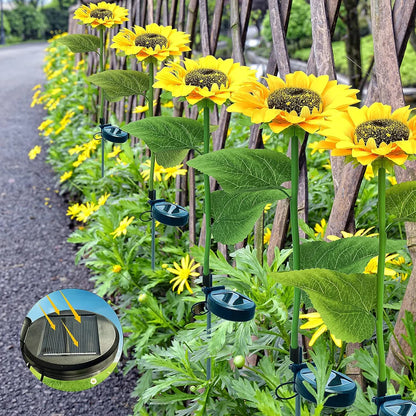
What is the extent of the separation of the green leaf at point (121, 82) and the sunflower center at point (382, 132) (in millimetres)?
898

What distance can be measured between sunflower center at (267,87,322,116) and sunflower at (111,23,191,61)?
0.57 metres

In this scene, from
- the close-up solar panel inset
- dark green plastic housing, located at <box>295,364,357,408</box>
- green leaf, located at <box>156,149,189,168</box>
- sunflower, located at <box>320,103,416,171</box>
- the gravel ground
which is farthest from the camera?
the gravel ground

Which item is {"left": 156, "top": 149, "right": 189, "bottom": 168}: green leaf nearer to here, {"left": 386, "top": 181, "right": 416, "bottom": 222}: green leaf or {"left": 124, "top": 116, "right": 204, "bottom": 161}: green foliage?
{"left": 124, "top": 116, "right": 204, "bottom": 161}: green foliage

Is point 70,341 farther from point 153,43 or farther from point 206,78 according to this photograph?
point 153,43

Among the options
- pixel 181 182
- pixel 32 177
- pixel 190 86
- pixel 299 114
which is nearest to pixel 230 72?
pixel 190 86

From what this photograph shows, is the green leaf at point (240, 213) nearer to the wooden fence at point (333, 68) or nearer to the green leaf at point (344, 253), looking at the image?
the green leaf at point (344, 253)

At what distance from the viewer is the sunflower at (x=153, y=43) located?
1.33m

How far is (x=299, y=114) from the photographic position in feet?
2.60

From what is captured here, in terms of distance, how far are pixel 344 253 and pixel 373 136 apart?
26 cm

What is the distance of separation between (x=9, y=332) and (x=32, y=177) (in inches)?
97.0

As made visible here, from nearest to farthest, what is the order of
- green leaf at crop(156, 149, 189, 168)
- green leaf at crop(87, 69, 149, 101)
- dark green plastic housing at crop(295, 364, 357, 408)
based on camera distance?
1. dark green plastic housing at crop(295, 364, 357, 408)
2. green leaf at crop(156, 149, 189, 168)
3. green leaf at crop(87, 69, 149, 101)

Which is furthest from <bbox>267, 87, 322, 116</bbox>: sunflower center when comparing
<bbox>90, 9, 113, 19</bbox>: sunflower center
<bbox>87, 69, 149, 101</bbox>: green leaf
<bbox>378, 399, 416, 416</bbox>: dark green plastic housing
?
<bbox>90, 9, 113, 19</bbox>: sunflower center

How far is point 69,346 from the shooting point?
3.37ft

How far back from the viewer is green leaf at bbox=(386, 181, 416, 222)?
81cm
